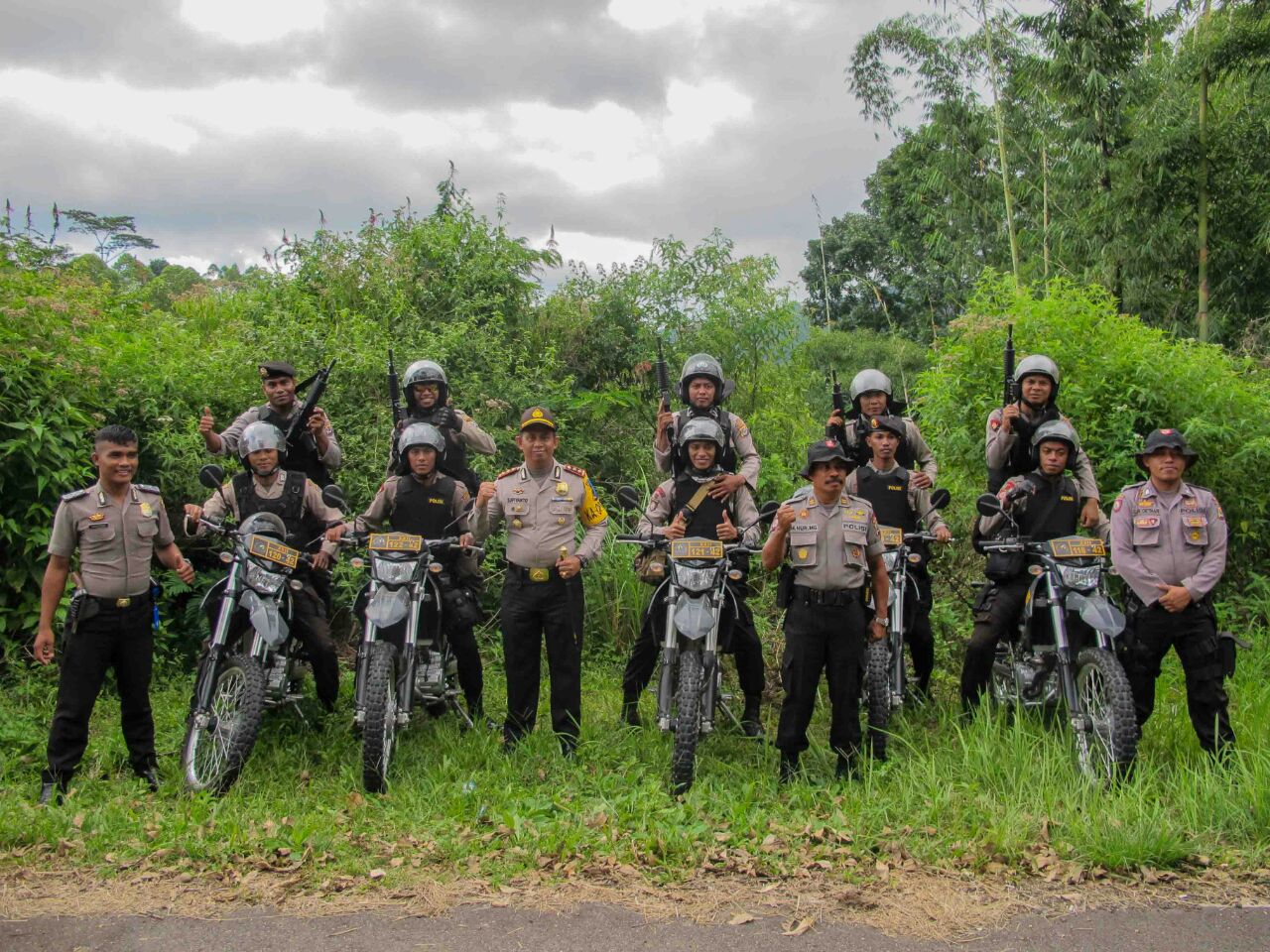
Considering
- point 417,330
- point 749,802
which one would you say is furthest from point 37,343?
point 749,802

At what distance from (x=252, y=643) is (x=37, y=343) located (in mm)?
3518

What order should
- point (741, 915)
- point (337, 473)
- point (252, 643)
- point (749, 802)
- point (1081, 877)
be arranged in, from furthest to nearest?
point (337, 473), point (252, 643), point (749, 802), point (1081, 877), point (741, 915)

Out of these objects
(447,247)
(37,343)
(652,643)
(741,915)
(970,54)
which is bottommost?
(741,915)

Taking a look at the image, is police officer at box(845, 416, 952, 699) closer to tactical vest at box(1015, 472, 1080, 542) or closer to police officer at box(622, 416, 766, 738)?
tactical vest at box(1015, 472, 1080, 542)

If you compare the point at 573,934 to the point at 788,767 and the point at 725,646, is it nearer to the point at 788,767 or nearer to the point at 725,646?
the point at 788,767

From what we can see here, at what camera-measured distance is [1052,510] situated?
20.9 ft

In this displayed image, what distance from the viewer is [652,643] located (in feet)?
21.2

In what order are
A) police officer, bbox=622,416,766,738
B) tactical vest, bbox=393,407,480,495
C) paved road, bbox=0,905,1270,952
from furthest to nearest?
tactical vest, bbox=393,407,480,495
police officer, bbox=622,416,766,738
paved road, bbox=0,905,1270,952

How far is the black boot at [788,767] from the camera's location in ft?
18.5

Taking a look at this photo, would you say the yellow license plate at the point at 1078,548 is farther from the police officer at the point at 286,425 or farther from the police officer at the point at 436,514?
the police officer at the point at 286,425

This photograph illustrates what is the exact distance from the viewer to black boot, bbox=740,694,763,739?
6.50 m

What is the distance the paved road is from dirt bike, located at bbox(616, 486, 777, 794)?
1298 mm

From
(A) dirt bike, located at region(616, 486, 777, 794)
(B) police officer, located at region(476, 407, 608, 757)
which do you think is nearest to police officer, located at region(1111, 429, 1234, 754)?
(A) dirt bike, located at region(616, 486, 777, 794)

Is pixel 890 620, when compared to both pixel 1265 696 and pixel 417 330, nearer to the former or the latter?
pixel 1265 696
